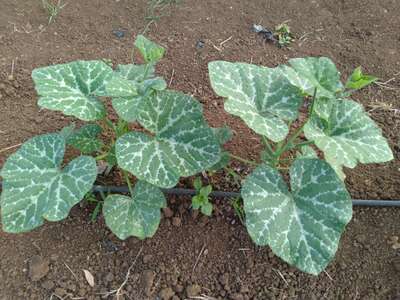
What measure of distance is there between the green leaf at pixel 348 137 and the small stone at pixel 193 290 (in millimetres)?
828

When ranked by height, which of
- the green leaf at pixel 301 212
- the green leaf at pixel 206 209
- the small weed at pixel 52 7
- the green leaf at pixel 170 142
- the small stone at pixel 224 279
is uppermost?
the green leaf at pixel 170 142

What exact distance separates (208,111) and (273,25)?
3.16 feet

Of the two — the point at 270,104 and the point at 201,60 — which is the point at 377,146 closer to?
the point at 270,104

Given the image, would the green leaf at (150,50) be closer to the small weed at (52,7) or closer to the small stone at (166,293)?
the small stone at (166,293)

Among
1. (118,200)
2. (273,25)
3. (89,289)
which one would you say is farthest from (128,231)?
(273,25)

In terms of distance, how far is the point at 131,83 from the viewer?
188 centimetres

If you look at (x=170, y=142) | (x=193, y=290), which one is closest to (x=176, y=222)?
(x=193, y=290)

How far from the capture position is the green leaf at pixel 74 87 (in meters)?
1.84

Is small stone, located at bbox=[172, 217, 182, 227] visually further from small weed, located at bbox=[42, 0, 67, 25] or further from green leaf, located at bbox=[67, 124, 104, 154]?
small weed, located at bbox=[42, 0, 67, 25]

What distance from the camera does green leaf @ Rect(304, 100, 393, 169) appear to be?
68.4 inches

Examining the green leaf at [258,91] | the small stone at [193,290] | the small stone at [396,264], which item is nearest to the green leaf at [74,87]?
the green leaf at [258,91]

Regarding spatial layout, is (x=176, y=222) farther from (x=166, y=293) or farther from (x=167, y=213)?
(x=166, y=293)

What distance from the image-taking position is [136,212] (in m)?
1.96

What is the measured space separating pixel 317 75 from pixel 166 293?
3.82 feet
